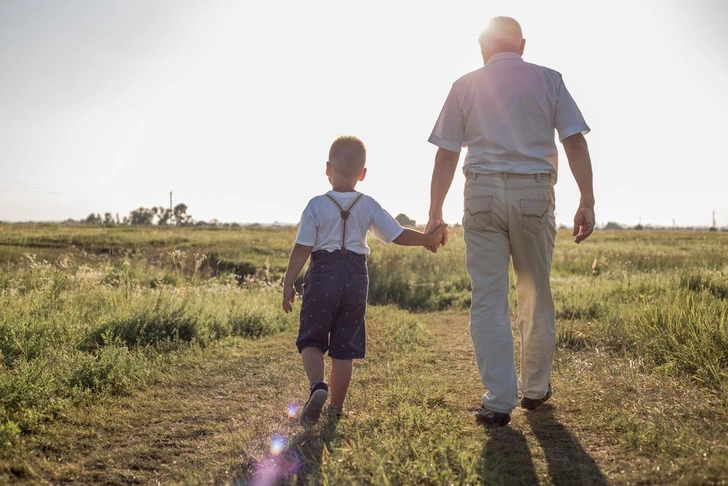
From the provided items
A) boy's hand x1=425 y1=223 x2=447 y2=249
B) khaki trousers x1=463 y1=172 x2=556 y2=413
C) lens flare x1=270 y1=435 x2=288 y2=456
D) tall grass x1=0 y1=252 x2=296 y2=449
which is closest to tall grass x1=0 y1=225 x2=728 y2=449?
tall grass x1=0 y1=252 x2=296 y2=449

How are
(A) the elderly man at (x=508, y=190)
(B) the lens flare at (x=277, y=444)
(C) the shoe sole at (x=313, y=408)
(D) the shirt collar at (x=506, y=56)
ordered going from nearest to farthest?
(B) the lens flare at (x=277, y=444) < (C) the shoe sole at (x=313, y=408) < (A) the elderly man at (x=508, y=190) < (D) the shirt collar at (x=506, y=56)

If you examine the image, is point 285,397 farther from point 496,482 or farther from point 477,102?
point 477,102

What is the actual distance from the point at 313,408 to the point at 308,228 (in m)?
1.10

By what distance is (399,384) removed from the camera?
176 inches

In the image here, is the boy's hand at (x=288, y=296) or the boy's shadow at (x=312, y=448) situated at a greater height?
the boy's hand at (x=288, y=296)

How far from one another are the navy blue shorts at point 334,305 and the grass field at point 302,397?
1.50 ft

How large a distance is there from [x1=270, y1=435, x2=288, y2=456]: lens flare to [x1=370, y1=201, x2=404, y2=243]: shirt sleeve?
140cm

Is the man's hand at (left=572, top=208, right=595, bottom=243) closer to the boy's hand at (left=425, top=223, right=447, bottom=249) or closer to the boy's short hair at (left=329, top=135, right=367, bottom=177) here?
the boy's hand at (left=425, top=223, right=447, bottom=249)

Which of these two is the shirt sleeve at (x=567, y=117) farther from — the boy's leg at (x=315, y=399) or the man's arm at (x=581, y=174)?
the boy's leg at (x=315, y=399)

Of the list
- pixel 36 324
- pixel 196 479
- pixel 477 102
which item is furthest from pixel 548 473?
pixel 36 324

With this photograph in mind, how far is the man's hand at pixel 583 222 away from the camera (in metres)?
3.74

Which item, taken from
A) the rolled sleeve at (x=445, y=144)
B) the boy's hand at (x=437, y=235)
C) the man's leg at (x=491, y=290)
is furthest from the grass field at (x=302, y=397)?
the rolled sleeve at (x=445, y=144)

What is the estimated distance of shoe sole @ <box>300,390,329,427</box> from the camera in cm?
352

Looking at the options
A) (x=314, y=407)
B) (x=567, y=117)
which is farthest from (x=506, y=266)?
(x=314, y=407)
